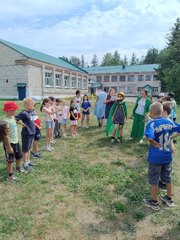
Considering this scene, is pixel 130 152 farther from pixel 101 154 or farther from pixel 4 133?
pixel 4 133

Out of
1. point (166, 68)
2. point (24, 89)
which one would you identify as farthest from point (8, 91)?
point (166, 68)

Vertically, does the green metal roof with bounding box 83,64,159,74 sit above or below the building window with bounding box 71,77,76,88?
above

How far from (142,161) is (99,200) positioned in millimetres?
2427

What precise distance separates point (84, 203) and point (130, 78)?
65.8 m

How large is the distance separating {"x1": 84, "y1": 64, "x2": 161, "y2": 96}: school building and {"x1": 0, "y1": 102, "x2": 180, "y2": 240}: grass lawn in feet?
199

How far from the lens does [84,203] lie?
376 centimetres

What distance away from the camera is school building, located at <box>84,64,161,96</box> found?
6468 centimetres

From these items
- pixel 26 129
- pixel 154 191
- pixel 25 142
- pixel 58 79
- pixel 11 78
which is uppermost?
pixel 58 79

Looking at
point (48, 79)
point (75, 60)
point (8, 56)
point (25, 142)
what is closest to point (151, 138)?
point (25, 142)

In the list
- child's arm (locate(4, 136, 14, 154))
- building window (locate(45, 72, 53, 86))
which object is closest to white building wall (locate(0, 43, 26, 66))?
building window (locate(45, 72, 53, 86))

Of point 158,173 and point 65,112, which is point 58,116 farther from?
point 158,173

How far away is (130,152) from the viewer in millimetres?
6684

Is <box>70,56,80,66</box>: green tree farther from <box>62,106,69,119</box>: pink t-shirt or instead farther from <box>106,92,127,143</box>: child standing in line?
<box>106,92,127,143</box>: child standing in line

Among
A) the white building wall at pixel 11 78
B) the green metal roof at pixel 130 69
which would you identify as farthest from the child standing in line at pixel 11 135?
the green metal roof at pixel 130 69
